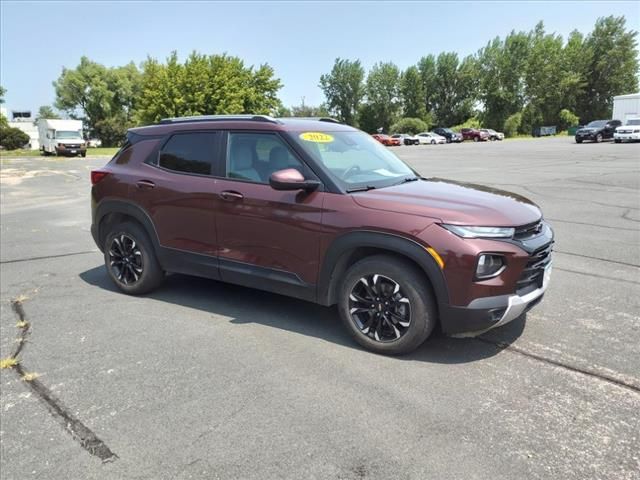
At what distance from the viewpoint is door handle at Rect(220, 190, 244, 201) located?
14.7 feet

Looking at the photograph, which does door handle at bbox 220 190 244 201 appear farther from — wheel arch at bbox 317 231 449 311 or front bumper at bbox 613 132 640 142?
front bumper at bbox 613 132 640 142

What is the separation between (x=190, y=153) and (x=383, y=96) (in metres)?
94.7

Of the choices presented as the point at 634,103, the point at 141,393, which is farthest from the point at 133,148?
the point at 634,103

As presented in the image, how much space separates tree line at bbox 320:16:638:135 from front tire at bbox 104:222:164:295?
7974cm

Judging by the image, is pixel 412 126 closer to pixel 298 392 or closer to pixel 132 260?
pixel 132 260

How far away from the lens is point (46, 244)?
8.36 metres

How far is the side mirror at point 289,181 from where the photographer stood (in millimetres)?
3951

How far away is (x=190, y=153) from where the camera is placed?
502cm

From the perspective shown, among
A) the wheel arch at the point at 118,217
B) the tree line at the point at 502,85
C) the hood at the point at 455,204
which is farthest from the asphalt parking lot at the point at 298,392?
the tree line at the point at 502,85

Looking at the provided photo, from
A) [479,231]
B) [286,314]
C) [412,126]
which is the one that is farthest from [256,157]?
[412,126]

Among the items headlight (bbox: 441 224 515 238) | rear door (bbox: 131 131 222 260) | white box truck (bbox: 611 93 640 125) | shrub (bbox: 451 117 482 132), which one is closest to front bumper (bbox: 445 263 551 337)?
headlight (bbox: 441 224 515 238)

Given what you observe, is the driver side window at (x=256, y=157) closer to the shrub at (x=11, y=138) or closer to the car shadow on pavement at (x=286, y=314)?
the car shadow on pavement at (x=286, y=314)

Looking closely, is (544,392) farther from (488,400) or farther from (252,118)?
(252,118)

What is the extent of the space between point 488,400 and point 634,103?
2550 inches
